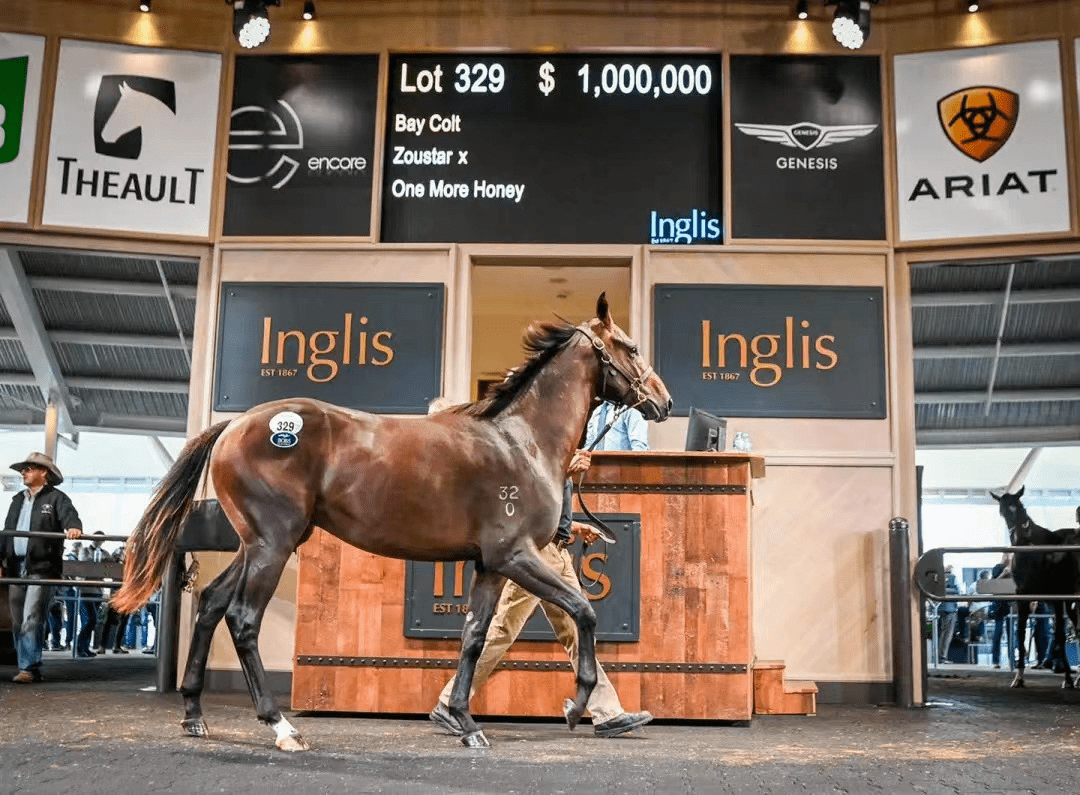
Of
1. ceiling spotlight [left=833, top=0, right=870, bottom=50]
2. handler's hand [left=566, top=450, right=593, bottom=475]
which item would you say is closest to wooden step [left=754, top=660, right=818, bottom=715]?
handler's hand [left=566, top=450, right=593, bottom=475]

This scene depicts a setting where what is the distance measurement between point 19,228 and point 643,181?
4.50 metres

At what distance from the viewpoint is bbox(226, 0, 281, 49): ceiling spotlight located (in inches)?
325

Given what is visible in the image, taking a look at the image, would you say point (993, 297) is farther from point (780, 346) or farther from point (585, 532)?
point (585, 532)

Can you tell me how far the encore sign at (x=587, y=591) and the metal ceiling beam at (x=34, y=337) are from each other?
6.26m

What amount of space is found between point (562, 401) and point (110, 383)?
439 inches

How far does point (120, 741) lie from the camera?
4922mm

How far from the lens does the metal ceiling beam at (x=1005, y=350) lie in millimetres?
13836

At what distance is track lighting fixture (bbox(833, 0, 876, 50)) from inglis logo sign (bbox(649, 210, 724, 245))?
1.49m

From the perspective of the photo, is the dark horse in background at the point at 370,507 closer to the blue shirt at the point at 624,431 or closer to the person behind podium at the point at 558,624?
the person behind podium at the point at 558,624

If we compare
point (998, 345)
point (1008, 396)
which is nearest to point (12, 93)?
point (998, 345)

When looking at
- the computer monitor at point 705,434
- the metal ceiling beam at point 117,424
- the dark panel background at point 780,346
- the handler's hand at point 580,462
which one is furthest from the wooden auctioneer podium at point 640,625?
the metal ceiling beam at point 117,424

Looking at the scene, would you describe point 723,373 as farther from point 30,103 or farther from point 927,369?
→ point 927,369

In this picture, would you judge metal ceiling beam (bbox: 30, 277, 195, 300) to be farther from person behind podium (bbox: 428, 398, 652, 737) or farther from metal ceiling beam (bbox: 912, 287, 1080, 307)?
metal ceiling beam (bbox: 912, 287, 1080, 307)

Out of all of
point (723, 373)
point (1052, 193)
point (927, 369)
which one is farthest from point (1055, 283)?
point (723, 373)
